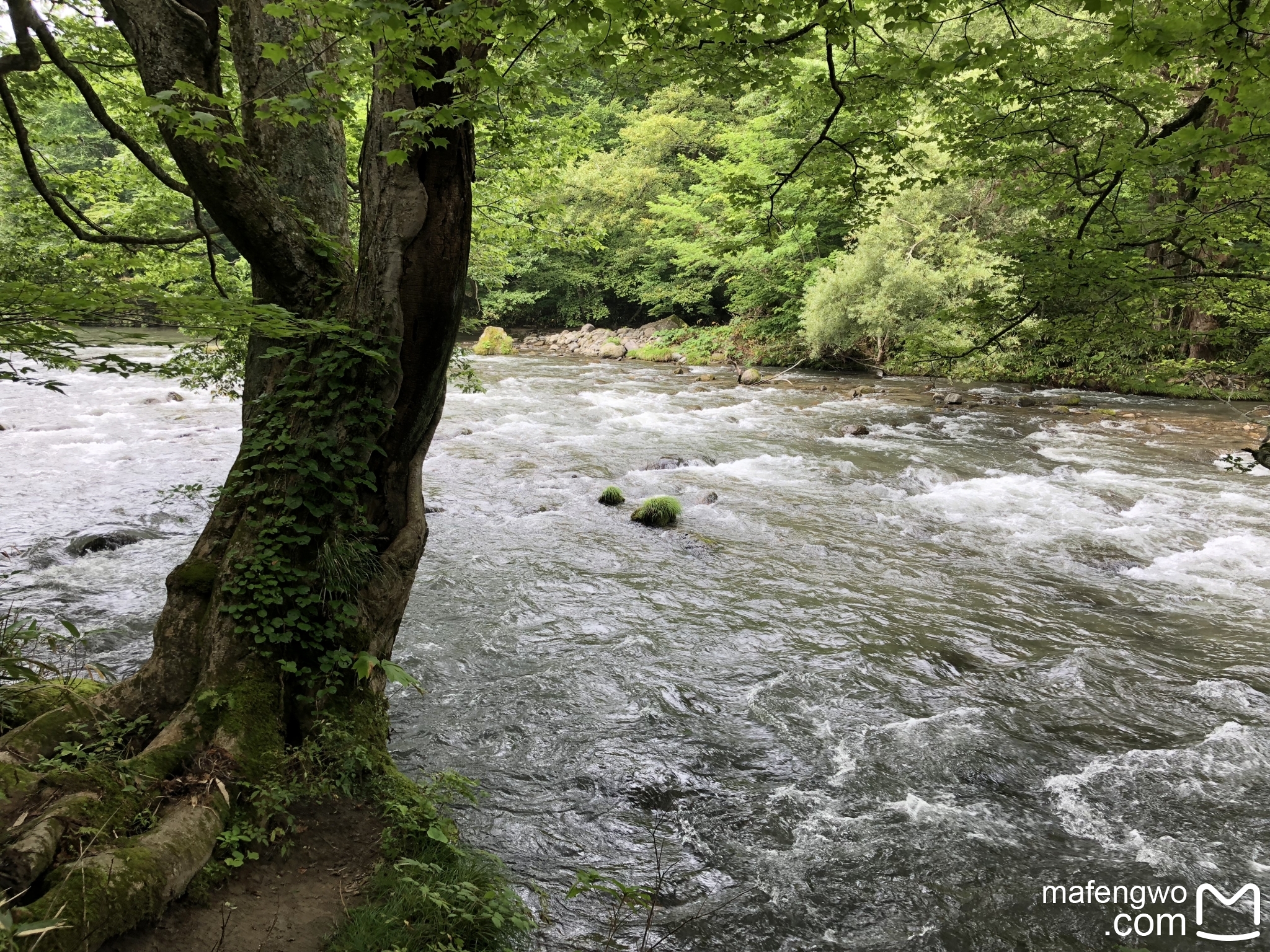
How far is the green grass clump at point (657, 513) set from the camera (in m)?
9.97

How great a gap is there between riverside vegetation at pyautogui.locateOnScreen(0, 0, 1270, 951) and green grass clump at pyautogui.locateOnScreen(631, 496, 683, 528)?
4.18 m

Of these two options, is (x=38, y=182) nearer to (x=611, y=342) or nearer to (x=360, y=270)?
(x=360, y=270)

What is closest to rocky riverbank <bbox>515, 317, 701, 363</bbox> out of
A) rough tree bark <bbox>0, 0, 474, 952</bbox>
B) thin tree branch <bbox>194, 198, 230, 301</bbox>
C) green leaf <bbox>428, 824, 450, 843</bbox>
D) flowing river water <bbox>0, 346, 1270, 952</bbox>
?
flowing river water <bbox>0, 346, 1270, 952</bbox>

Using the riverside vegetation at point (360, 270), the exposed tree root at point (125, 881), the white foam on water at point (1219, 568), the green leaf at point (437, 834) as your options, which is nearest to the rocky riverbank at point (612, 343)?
the white foam on water at point (1219, 568)

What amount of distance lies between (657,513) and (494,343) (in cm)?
2522

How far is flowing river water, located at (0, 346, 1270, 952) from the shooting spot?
406 centimetres

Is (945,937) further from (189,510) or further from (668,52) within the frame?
(189,510)

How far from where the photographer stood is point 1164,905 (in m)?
3.80

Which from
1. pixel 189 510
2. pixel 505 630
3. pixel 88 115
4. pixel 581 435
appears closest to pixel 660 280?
pixel 581 435

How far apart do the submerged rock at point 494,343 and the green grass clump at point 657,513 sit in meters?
23.9

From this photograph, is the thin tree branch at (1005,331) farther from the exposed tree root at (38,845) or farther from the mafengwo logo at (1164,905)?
the exposed tree root at (38,845)

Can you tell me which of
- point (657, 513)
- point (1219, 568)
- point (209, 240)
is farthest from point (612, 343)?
point (209, 240)

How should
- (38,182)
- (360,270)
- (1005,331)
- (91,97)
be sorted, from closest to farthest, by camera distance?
1. (360,270)
2. (91,97)
3. (38,182)
4. (1005,331)

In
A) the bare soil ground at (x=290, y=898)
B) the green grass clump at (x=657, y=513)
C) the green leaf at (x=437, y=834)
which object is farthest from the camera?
the green grass clump at (x=657, y=513)
